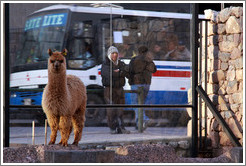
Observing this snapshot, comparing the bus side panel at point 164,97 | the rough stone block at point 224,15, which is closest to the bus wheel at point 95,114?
the bus side panel at point 164,97

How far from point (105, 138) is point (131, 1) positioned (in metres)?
2.12

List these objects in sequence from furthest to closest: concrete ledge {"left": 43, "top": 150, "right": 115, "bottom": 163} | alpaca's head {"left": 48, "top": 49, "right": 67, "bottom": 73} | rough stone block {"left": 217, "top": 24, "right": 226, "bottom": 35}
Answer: rough stone block {"left": 217, "top": 24, "right": 226, "bottom": 35} → alpaca's head {"left": 48, "top": 49, "right": 67, "bottom": 73} → concrete ledge {"left": 43, "top": 150, "right": 115, "bottom": 163}

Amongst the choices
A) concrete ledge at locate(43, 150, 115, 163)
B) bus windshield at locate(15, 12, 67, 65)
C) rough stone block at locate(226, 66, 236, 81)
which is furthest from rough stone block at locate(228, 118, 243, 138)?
concrete ledge at locate(43, 150, 115, 163)

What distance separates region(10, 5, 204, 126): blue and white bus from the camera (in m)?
8.55

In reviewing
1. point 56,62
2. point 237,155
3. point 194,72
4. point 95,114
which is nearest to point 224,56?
point 194,72

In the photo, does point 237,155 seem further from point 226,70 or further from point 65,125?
point 226,70

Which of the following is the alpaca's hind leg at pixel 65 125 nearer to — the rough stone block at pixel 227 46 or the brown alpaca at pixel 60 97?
the brown alpaca at pixel 60 97

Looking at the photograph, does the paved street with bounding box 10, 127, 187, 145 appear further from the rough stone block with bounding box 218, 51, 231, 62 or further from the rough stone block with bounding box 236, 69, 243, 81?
the rough stone block with bounding box 218, 51, 231, 62

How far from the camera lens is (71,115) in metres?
6.90

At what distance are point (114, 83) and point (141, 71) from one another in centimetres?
47

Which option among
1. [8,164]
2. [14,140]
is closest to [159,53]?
[14,140]

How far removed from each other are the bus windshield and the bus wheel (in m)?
1.08

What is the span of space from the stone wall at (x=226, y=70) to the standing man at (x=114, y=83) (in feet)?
5.34

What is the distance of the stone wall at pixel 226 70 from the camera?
8.91m
